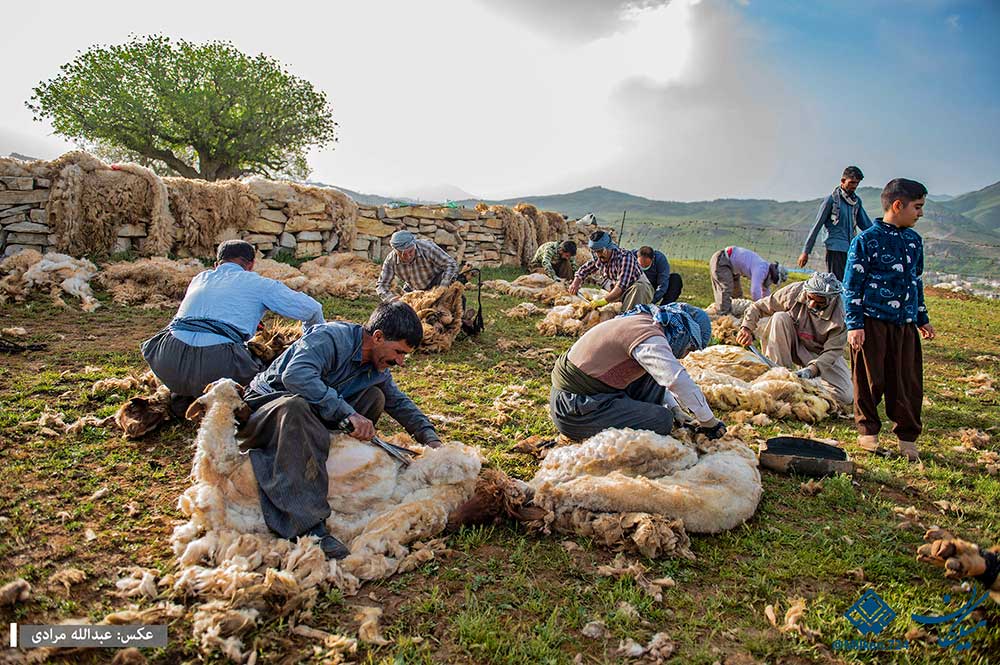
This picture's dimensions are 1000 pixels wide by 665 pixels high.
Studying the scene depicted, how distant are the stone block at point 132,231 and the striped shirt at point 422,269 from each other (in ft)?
16.5

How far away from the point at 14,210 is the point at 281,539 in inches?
371

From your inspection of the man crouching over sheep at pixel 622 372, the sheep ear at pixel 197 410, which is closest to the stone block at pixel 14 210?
the sheep ear at pixel 197 410

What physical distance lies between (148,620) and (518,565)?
149 centimetres

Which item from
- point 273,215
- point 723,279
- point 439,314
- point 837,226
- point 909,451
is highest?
point 837,226

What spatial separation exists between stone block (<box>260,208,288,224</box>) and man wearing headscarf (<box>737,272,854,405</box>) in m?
8.92

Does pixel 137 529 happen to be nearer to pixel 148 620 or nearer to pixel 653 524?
pixel 148 620

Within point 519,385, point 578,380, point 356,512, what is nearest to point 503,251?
point 519,385

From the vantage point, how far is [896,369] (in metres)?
4.25

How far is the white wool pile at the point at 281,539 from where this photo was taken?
2254 millimetres

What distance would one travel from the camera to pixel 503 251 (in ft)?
51.1

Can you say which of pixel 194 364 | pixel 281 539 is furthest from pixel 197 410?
pixel 194 364

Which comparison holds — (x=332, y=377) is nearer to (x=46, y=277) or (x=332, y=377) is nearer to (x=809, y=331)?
(x=809, y=331)

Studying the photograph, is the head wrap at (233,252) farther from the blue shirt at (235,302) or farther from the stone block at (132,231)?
the stone block at (132,231)

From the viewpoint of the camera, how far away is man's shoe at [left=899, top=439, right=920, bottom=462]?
4.23 meters
